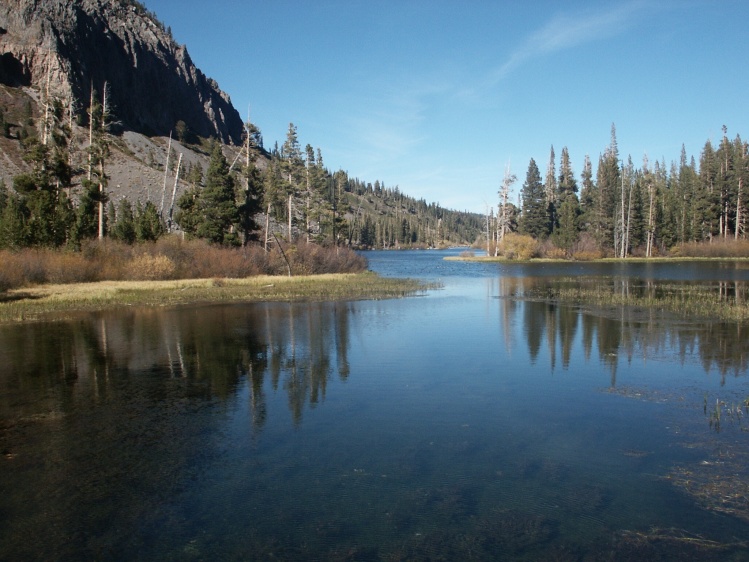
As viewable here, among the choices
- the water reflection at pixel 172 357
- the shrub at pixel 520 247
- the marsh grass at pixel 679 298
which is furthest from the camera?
the shrub at pixel 520 247

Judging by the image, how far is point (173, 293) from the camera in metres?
34.1

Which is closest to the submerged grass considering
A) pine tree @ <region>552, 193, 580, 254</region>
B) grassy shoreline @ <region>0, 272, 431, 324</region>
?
grassy shoreline @ <region>0, 272, 431, 324</region>

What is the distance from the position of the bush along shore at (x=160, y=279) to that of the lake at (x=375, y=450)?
12697 millimetres

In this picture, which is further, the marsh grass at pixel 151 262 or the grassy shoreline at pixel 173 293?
the marsh grass at pixel 151 262

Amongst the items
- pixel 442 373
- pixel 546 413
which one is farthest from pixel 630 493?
pixel 442 373

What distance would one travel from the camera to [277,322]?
23797 millimetres

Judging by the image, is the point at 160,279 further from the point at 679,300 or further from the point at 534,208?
the point at 534,208

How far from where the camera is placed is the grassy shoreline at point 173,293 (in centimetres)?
2792

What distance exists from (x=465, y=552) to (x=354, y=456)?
3.07 m

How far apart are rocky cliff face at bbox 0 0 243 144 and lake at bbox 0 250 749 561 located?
2881 inches

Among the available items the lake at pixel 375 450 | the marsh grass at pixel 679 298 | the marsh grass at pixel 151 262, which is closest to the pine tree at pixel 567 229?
the marsh grass at pixel 151 262

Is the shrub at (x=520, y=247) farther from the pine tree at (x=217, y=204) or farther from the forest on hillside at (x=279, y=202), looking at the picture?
the pine tree at (x=217, y=204)

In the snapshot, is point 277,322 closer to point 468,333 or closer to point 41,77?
point 468,333

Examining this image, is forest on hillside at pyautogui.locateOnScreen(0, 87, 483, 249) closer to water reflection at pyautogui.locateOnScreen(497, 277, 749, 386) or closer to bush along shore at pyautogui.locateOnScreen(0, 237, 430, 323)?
bush along shore at pyautogui.locateOnScreen(0, 237, 430, 323)
